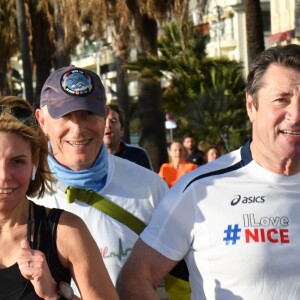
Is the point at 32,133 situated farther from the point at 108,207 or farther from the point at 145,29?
the point at 145,29

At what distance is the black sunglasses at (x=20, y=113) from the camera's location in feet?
9.99

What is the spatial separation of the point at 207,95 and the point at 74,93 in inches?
915

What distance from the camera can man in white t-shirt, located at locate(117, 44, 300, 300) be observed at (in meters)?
3.02

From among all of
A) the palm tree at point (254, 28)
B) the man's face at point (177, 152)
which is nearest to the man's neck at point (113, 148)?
the man's face at point (177, 152)

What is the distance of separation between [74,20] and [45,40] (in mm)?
8942

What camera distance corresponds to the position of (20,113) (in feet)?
10.1

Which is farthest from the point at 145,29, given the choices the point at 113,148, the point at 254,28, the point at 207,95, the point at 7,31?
the point at 7,31

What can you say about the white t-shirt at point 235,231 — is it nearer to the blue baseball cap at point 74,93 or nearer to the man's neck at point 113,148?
the blue baseball cap at point 74,93

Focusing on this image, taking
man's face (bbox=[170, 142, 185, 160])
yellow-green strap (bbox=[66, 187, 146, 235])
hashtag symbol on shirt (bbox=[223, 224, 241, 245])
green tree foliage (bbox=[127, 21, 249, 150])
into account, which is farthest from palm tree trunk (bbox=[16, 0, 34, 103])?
hashtag symbol on shirt (bbox=[223, 224, 241, 245])

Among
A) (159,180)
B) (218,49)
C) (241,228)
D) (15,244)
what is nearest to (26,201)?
(15,244)

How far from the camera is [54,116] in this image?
385cm

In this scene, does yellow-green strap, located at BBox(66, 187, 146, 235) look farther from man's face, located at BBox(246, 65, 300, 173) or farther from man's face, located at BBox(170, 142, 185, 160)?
man's face, located at BBox(170, 142, 185, 160)

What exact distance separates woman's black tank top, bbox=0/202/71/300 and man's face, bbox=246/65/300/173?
78 centimetres

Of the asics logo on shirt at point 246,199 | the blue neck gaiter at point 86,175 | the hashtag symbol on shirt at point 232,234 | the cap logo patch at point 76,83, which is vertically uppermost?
the cap logo patch at point 76,83
